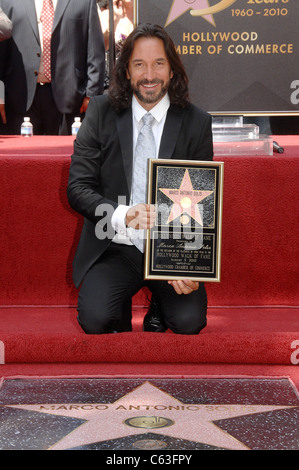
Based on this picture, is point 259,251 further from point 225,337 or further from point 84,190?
point 84,190

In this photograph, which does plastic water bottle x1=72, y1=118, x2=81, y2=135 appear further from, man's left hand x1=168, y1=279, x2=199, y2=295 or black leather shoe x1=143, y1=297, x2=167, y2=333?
man's left hand x1=168, y1=279, x2=199, y2=295

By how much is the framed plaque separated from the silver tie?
0.16 m

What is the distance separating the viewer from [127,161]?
2.28m

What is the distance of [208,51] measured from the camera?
2.65m

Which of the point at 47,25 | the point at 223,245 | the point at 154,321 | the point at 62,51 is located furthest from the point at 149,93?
the point at 47,25

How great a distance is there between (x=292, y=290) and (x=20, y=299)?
1.02 meters

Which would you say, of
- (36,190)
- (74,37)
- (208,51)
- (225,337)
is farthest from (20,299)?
(74,37)

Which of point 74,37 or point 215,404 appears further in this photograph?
point 74,37

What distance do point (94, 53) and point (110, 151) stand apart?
188cm

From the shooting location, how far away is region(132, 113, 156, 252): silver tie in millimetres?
2297

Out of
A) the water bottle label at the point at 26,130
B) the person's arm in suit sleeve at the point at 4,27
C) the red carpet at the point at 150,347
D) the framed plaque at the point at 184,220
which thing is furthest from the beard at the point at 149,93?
the person's arm in suit sleeve at the point at 4,27

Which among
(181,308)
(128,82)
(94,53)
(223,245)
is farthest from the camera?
(94,53)

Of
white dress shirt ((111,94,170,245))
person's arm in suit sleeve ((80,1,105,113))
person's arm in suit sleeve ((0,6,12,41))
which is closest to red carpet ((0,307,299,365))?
white dress shirt ((111,94,170,245))

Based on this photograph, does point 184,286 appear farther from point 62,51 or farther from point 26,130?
point 62,51
